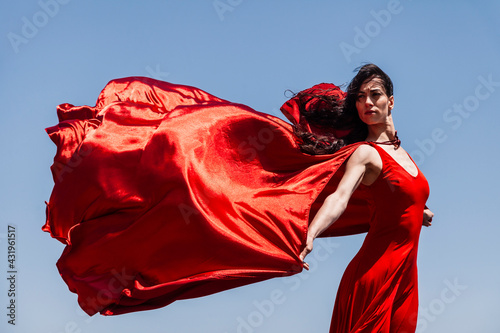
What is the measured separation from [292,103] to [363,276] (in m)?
1.62

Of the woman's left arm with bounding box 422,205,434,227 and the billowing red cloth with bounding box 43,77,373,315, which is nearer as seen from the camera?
the billowing red cloth with bounding box 43,77,373,315

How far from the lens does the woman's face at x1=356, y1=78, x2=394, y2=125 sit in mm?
6406

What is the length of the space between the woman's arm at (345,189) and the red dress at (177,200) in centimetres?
16

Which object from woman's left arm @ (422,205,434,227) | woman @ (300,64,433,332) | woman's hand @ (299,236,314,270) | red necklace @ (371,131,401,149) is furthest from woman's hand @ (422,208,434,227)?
woman's hand @ (299,236,314,270)

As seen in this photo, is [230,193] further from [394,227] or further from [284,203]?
[394,227]

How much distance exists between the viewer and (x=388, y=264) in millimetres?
6148

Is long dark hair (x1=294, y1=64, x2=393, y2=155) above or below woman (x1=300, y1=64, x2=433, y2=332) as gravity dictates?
above

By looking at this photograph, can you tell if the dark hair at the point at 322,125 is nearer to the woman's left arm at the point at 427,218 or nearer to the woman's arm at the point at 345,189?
the woman's arm at the point at 345,189

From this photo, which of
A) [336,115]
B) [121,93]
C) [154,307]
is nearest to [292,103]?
[336,115]

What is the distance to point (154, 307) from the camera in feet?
20.9

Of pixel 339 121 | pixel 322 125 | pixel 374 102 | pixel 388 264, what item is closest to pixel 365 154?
pixel 374 102

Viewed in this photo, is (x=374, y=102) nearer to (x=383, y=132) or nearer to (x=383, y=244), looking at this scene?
(x=383, y=132)

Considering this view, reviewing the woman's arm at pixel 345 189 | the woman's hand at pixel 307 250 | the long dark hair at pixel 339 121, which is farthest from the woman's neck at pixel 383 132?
the woman's hand at pixel 307 250

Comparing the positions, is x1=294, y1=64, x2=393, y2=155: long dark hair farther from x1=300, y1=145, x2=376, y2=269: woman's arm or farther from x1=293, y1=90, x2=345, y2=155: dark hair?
x1=300, y1=145, x2=376, y2=269: woman's arm
